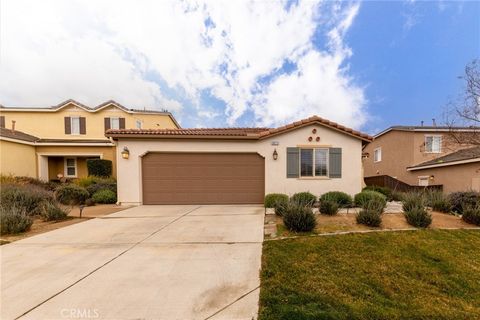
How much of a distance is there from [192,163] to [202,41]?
288 inches

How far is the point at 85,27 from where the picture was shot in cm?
968

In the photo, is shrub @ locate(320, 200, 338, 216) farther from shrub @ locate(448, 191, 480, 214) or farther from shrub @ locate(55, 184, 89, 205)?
shrub @ locate(55, 184, 89, 205)

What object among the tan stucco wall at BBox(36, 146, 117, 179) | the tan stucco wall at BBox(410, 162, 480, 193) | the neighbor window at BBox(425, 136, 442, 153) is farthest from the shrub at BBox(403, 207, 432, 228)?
the tan stucco wall at BBox(36, 146, 117, 179)

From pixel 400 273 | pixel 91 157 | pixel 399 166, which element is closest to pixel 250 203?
pixel 400 273

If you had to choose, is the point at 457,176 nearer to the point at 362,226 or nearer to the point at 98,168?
the point at 362,226

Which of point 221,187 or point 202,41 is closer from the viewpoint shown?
point 221,187

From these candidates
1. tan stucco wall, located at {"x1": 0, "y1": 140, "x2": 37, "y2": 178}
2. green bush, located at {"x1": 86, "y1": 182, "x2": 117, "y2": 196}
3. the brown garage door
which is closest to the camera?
the brown garage door

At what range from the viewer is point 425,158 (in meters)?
16.4

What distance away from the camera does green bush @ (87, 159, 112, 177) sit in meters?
14.2

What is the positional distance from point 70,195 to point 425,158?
23.1m

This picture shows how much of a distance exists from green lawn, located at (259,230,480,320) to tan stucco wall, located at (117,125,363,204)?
14.4 ft

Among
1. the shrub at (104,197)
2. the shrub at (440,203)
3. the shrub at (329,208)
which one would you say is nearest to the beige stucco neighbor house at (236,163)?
the shrub at (104,197)

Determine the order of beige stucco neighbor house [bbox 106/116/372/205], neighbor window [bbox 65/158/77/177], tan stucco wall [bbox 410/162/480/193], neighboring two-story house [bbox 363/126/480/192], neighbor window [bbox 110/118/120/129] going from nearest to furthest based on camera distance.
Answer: beige stucco neighbor house [bbox 106/116/372/205], tan stucco wall [bbox 410/162/480/193], neighboring two-story house [bbox 363/126/480/192], neighbor window [bbox 65/158/77/177], neighbor window [bbox 110/118/120/129]

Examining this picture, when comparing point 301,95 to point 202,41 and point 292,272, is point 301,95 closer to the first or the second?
point 202,41
